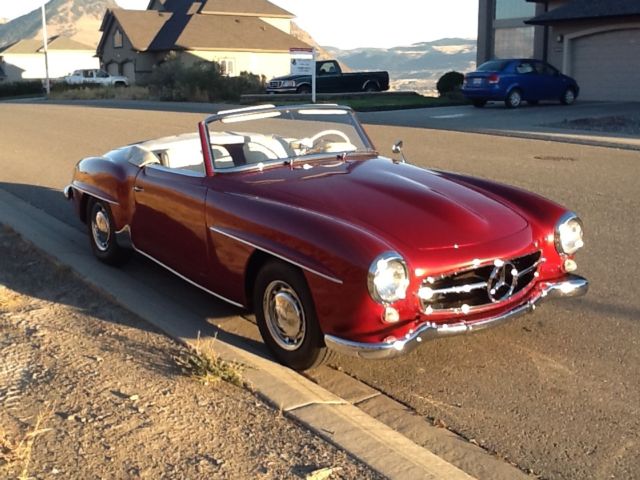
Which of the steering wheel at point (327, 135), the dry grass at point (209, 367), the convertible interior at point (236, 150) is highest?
the steering wheel at point (327, 135)

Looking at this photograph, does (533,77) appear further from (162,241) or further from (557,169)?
(162,241)

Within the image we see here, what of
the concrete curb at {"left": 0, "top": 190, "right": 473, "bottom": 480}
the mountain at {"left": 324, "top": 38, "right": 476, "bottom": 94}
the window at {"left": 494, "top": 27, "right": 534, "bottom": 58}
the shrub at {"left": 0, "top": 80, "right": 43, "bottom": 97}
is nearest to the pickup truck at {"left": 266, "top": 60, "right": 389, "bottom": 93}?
the window at {"left": 494, "top": 27, "right": 534, "bottom": 58}

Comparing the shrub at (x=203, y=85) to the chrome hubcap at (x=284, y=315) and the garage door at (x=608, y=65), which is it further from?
the chrome hubcap at (x=284, y=315)

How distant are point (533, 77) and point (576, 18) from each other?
13.1 feet

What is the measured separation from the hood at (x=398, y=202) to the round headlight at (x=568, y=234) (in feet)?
0.81

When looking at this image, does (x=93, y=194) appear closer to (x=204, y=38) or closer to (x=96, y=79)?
(x=204, y=38)

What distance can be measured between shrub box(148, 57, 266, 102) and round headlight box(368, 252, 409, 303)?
102ft

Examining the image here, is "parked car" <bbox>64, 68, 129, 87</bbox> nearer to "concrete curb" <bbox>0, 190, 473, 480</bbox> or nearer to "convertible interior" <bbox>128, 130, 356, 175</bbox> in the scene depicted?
"convertible interior" <bbox>128, 130, 356, 175</bbox>

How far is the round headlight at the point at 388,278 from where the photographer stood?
3.81m

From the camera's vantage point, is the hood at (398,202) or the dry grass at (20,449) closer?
the dry grass at (20,449)

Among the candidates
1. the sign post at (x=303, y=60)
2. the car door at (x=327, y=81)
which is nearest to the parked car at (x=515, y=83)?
the sign post at (x=303, y=60)

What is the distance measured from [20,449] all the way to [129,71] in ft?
195

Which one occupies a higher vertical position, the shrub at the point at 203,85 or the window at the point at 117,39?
the window at the point at 117,39

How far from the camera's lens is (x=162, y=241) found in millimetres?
5461
